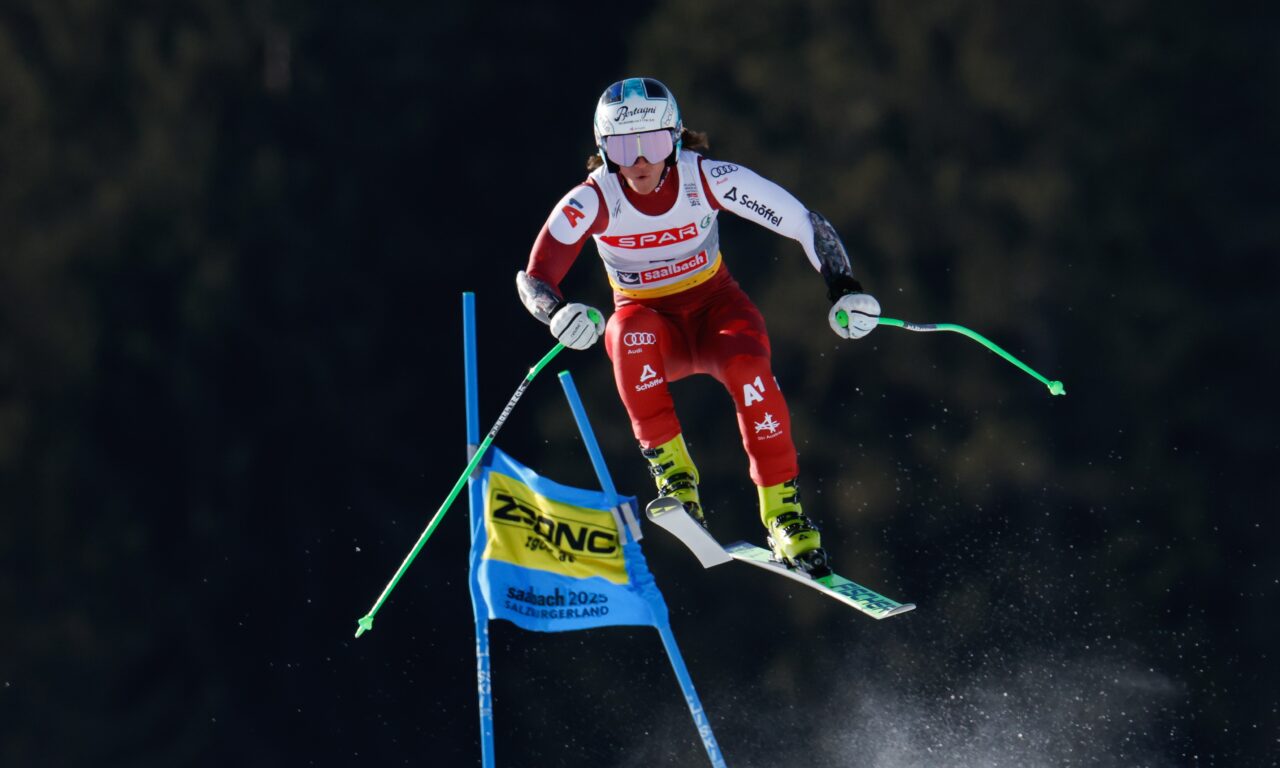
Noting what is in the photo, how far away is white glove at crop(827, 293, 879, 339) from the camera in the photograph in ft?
14.8

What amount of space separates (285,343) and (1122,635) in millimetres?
3781

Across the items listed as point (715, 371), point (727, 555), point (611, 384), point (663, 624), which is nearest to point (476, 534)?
point (663, 624)

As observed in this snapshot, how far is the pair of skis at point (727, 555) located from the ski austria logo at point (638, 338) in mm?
464

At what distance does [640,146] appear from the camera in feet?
15.0

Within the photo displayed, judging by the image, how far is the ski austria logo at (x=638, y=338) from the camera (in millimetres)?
4602

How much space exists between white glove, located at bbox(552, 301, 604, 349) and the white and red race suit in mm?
115

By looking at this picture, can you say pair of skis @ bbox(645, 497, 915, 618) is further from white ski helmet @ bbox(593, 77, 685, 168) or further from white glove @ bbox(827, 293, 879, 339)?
white ski helmet @ bbox(593, 77, 685, 168)

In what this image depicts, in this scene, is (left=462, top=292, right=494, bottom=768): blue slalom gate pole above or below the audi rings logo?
below

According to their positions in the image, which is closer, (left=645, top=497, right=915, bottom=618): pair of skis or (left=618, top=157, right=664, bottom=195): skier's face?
(left=645, top=497, right=915, bottom=618): pair of skis

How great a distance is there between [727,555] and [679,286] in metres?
0.83

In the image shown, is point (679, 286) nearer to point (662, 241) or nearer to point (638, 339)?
point (662, 241)

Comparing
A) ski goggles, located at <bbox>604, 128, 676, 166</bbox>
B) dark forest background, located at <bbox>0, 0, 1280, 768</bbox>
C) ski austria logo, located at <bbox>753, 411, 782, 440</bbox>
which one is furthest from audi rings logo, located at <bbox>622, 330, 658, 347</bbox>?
dark forest background, located at <bbox>0, 0, 1280, 768</bbox>

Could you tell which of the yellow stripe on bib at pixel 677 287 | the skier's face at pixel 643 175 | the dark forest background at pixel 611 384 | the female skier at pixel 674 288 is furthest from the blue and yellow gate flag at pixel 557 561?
the dark forest background at pixel 611 384

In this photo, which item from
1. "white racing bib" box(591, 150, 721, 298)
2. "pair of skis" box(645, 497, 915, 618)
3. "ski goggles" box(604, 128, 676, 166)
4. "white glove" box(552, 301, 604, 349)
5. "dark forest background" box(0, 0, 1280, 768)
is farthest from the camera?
"dark forest background" box(0, 0, 1280, 768)
